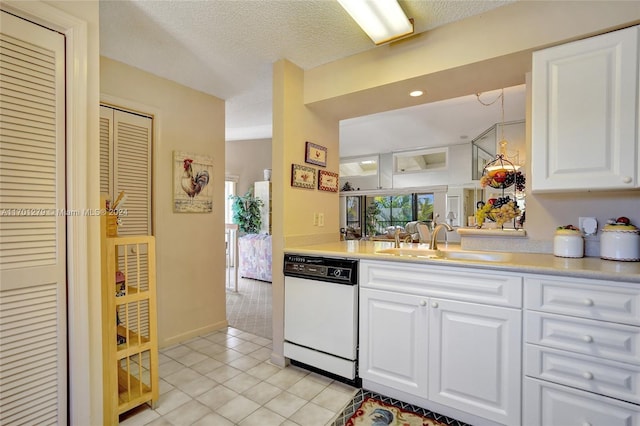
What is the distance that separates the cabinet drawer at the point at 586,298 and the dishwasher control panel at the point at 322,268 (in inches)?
37.3

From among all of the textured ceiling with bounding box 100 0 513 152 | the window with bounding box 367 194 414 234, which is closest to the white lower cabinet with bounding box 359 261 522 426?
the textured ceiling with bounding box 100 0 513 152

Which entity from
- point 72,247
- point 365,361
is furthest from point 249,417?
point 72,247

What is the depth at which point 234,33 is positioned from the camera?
2049 mm

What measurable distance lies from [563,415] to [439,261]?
2.76 feet

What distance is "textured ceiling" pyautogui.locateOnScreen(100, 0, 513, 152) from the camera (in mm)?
1785

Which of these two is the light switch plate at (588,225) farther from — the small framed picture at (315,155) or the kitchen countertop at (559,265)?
the small framed picture at (315,155)

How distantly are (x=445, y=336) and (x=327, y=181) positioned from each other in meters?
1.61

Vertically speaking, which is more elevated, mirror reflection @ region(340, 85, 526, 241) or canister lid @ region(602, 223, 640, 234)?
mirror reflection @ region(340, 85, 526, 241)

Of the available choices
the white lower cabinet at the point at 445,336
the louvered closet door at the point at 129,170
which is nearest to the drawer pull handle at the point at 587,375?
the white lower cabinet at the point at 445,336

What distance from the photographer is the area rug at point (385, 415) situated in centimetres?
169

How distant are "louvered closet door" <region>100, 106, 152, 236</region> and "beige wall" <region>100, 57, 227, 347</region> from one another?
0.08m

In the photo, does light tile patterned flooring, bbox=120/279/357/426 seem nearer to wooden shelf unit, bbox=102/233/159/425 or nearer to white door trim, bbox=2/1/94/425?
wooden shelf unit, bbox=102/233/159/425

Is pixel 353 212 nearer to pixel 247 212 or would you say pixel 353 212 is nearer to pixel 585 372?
pixel 247 212

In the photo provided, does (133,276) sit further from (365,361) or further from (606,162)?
(606,162)
